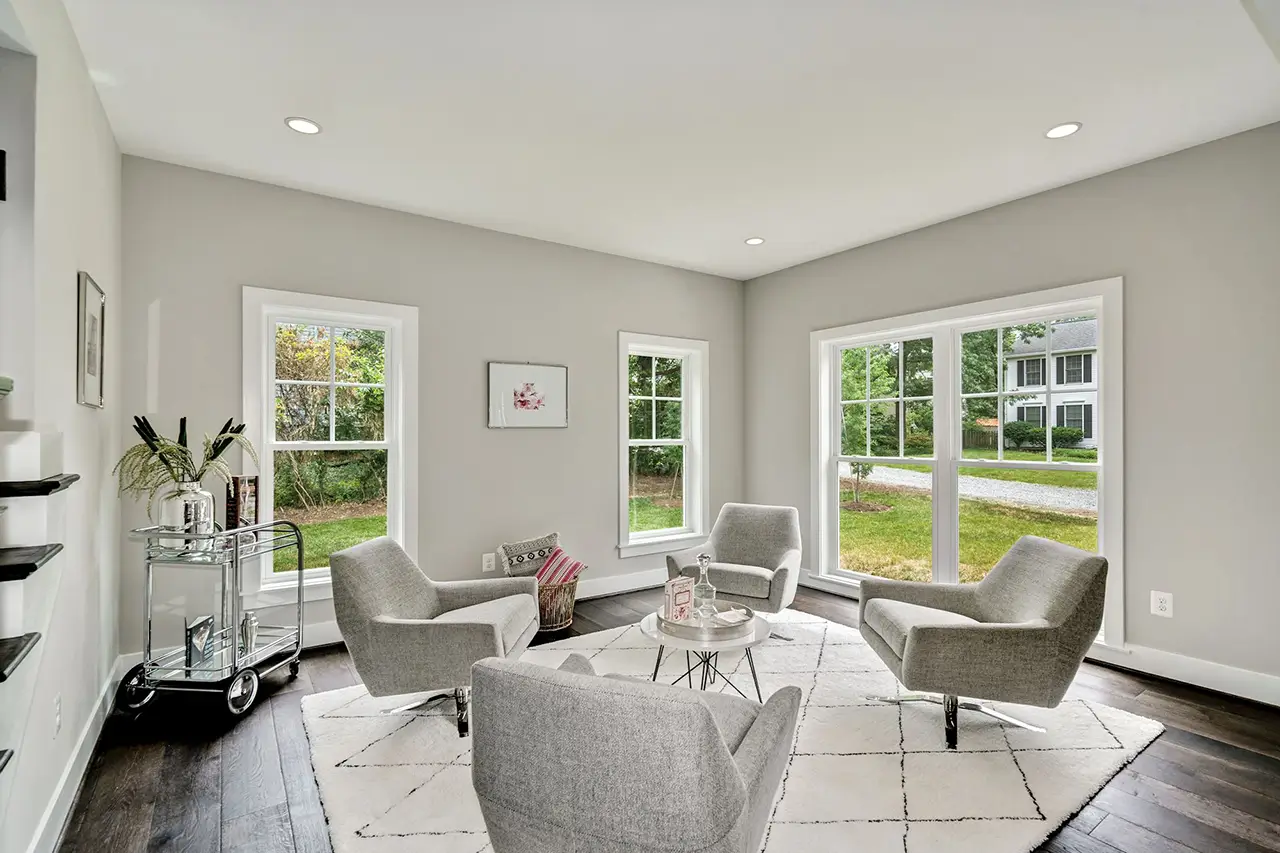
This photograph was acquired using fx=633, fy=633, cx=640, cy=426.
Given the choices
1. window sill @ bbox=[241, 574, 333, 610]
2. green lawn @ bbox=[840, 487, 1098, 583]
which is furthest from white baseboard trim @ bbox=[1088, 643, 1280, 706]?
window sill @ bbox=[241, 574, 333, 610]

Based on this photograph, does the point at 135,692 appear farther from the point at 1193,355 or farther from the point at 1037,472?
the point at 1193,355

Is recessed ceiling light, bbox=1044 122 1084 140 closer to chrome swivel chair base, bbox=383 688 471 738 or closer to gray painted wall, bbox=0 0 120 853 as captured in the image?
chrome swivel chair base, bbox=383 688 471 738

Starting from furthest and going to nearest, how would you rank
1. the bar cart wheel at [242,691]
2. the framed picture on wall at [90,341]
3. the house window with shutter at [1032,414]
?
the house window with shutter at [1032,414] < the bar cart wheel at [242,691] < the framed picture on wall at [90,341]

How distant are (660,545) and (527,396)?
1706 millimetres

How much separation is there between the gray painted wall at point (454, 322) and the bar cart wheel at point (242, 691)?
85cm

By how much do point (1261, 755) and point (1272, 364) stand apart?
1709 millimetres

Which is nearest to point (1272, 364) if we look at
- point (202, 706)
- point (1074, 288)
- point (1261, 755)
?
point (1074, 288)

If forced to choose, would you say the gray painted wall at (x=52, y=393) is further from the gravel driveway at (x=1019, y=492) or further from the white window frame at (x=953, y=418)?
the gravel driveway at (x=1019, y=492)

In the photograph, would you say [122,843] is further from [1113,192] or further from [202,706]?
[1113,192]

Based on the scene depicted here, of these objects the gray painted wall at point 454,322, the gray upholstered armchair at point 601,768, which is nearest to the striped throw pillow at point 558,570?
the gray painted wall at point 454,322

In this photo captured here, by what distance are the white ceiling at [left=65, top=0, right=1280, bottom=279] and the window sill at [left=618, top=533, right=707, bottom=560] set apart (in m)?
2.62

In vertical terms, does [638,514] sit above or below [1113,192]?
below

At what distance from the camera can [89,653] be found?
256cm

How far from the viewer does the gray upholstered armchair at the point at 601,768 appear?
1285 mm
